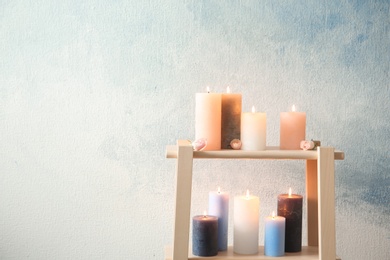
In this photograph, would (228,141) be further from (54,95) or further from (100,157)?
(54,95)

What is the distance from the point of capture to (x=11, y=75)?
2.14 metres

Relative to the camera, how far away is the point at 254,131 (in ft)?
6.04

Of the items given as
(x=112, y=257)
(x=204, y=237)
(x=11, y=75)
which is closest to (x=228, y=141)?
(x=204, y=237)

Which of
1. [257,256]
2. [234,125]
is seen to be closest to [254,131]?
[234,125]

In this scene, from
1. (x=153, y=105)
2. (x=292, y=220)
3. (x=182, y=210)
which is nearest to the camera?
(x=182, y=210)

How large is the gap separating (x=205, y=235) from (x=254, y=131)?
1.03 feet

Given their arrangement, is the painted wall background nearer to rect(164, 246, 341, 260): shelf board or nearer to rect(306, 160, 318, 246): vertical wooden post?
rect(306, 160, 318, 246): vertical wooden post

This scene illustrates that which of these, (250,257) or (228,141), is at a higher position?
(228,141)

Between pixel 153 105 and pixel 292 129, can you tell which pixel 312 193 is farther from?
pixel 153 105

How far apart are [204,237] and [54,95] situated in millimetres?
699

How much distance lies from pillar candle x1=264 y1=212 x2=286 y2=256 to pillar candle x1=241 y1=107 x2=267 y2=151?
8.3 inches

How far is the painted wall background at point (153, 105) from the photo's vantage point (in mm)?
2141

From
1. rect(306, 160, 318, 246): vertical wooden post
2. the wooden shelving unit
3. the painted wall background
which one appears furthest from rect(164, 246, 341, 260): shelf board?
the painted wall background

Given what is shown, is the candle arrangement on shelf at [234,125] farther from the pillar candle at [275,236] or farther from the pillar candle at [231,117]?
the pillar candle at [275,236]
